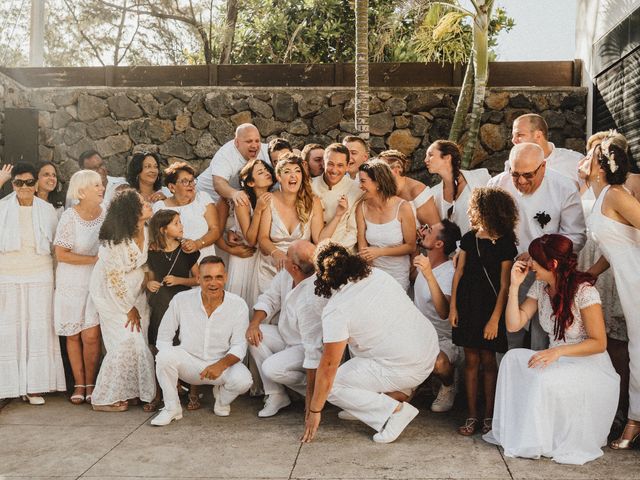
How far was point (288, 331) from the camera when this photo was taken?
5422mm

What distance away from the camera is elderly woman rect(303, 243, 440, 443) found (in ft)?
14.6

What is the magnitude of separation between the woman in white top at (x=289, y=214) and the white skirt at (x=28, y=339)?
5.74 ft

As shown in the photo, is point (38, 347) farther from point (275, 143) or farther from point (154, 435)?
point (275, 143)

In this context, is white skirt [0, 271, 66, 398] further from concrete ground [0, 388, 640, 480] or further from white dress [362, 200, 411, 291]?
white dress [362, 200, 411, 291]

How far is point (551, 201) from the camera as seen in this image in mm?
5129

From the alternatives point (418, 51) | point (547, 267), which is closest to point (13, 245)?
point (547, 267)

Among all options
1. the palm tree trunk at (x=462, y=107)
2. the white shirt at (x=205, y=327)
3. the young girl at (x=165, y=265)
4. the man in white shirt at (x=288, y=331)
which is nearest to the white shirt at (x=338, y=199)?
the man in white shirt at (x=288, y=331)

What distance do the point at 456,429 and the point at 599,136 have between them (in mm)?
2263

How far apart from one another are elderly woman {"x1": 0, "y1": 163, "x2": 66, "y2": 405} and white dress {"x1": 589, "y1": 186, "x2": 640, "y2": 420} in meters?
4.02

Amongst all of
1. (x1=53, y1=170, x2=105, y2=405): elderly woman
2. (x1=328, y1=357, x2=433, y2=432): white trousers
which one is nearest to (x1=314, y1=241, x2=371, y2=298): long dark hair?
(x1=328, y1=357, x2=433, y2=432): white trousers

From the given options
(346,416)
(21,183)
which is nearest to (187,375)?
(346,416)

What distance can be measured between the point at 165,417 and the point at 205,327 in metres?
0.67

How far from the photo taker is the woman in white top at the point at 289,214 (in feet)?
18.6

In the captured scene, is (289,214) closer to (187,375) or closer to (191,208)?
(191,208)
